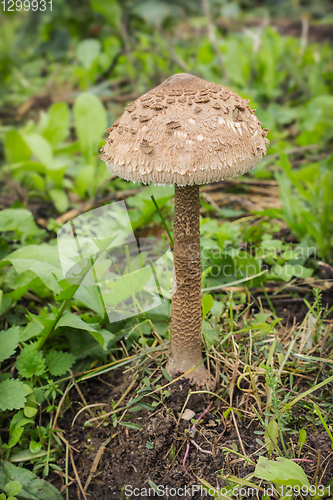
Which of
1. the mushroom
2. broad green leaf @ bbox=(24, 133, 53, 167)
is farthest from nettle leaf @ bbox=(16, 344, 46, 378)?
broad green leaf @ bbox=(24, 133, 53, 167)

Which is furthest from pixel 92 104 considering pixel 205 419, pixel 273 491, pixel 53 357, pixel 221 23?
pixel 221 23

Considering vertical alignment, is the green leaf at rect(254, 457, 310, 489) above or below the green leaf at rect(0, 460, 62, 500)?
above

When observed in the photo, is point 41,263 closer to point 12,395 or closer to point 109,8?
point 12,395

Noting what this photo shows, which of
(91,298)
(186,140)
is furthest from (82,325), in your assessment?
(186,140)

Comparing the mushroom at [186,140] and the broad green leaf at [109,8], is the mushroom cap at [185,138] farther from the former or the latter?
the broad green leaf at [109,8]

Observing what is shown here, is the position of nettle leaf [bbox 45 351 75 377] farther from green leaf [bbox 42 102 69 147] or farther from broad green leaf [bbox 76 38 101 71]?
broad green leaf [bbox 76 38 101 71]

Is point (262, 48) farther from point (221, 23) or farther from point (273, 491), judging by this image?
point (273, 491)
